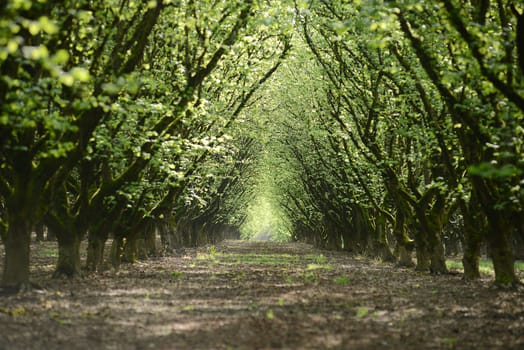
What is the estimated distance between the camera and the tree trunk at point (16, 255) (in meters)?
16.3

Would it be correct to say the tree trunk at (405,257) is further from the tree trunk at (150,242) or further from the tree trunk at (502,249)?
the tree trunk at (150,242)

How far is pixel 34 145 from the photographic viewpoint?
15.3 meters

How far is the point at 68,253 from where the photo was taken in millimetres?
20578

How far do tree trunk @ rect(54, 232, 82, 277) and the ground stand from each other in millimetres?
709

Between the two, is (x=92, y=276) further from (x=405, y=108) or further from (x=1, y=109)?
(x=405, y=108)

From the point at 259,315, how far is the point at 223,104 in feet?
49.0

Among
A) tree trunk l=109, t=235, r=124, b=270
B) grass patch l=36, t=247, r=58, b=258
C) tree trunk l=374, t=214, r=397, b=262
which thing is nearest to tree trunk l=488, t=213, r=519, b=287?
tree trunk l=109, t=235, r=124, b=270

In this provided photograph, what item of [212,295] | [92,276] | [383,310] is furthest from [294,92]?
[383,310]

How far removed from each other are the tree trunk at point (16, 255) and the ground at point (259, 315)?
70 centimetres

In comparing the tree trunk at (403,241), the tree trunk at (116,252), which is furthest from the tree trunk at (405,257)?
the tree trunk at (116,252)

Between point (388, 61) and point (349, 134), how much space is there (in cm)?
786

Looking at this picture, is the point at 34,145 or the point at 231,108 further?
the point at 231,108

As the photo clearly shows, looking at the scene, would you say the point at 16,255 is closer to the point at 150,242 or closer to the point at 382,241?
the point at 150,242

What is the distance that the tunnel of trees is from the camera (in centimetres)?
1279
